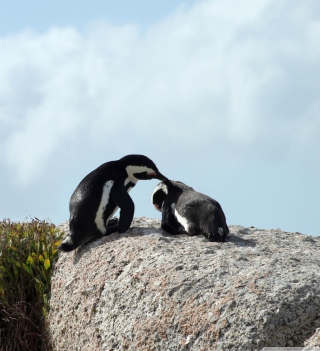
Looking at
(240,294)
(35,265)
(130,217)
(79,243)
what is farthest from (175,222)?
(240,294)

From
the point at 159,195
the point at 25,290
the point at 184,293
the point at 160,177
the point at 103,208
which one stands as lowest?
the point at 184,293

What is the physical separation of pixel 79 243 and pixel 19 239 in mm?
1285

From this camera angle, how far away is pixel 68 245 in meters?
7.99

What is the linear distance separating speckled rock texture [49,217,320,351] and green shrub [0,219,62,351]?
259 mm

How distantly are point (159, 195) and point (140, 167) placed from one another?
0.48 metres

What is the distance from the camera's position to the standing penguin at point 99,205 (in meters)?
7.85

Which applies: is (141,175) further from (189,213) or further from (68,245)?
(68,245)

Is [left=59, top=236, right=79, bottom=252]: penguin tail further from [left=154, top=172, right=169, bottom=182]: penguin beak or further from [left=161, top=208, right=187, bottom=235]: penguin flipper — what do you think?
[left=154, top=172, right=169, bottom=182]: penguin beak

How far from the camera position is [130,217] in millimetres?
7812

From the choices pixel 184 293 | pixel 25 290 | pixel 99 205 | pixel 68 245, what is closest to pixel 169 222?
pixel 99 205

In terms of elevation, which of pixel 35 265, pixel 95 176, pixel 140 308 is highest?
pixel 95 176

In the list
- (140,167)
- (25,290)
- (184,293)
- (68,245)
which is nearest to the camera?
(184,293)

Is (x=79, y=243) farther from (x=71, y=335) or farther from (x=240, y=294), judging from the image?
(x=240, y=294)

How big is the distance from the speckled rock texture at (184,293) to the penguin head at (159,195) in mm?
693
